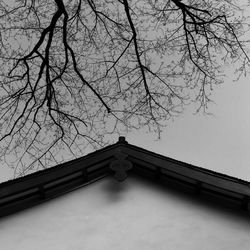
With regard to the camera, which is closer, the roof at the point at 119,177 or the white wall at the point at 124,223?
the white wall at the point at 124,223

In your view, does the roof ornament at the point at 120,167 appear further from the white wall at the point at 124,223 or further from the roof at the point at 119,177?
the white wall at the point at 124,223

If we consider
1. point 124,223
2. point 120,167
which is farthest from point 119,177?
point 124,223

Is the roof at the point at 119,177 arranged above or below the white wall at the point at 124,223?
above

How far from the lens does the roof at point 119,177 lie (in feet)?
18.8

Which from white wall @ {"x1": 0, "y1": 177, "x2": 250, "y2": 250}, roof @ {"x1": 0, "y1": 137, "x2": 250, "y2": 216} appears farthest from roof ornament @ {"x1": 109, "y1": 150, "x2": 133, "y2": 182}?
white wall @ {"x1": 0, "y1": 177, "x2": 250, "y2": 250}

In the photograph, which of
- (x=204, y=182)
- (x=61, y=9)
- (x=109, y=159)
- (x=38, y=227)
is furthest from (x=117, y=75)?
(x=38, y=227)

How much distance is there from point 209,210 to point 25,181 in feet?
9.40

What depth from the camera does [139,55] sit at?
29.3 feet

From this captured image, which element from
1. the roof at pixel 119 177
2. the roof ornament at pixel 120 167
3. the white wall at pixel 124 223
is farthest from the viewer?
the roof ornament at pixel 120 167

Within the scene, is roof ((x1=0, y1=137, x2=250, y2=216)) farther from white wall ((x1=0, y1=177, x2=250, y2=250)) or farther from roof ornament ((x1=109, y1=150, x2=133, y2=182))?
white wall ((x1=0, y1=177, x2=250, y2=250))

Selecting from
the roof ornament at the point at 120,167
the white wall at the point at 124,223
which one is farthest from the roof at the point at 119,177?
the white wall at the point at 124,223

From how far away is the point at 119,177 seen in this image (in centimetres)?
633

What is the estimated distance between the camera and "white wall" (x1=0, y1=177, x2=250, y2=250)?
16.6ft

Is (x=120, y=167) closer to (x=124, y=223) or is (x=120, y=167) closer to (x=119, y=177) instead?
(x=119, y=177)
